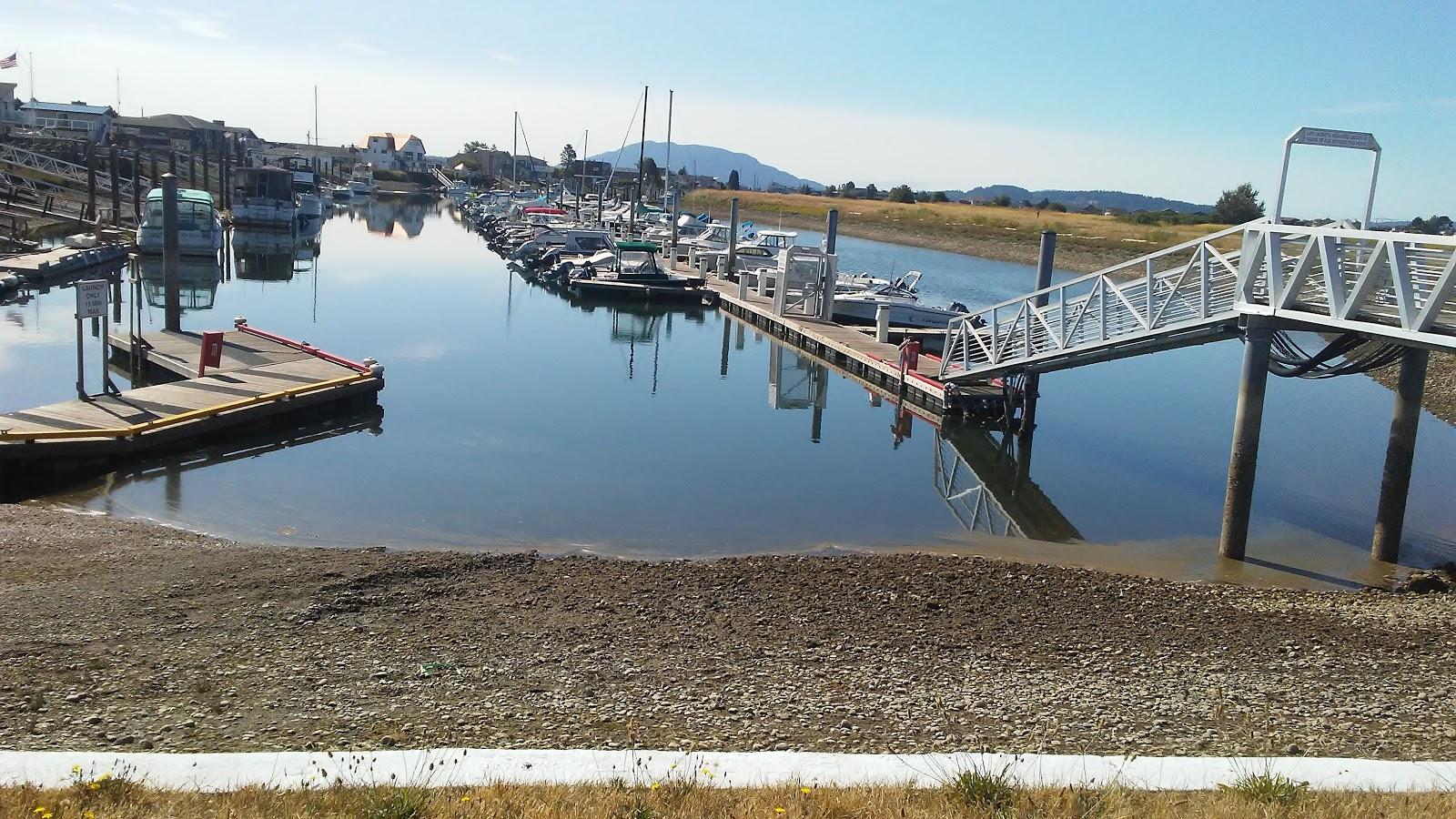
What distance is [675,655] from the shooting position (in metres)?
10.7

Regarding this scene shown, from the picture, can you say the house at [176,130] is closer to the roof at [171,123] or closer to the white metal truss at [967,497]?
the roof at [171,123]

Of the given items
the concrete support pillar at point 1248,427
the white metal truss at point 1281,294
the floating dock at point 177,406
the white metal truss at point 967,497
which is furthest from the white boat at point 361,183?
the concrete support pillar at point 1248,427

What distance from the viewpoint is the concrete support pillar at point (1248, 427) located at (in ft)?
54.4

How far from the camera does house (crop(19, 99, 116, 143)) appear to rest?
128 metres

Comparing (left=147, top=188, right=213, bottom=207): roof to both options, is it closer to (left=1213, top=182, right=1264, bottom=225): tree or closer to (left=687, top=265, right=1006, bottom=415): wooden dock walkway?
(left=687, top=265, right=1006, bottom=415): wooden dock walkway

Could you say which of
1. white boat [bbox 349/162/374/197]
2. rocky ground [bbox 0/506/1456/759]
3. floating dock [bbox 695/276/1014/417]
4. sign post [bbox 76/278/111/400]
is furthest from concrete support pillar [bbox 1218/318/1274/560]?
white boat [bbox 349/162/374/197]

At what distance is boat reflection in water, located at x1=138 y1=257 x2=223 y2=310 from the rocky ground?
2971 centimetres

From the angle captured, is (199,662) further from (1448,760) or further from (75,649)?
(1448,760)

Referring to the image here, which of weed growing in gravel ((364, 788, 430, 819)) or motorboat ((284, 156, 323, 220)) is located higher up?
motorboat ((284, 156, 323, 220))

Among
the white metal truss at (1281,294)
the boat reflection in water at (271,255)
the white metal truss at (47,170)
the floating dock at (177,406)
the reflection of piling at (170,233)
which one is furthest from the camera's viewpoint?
the white metal truss at (47,170)

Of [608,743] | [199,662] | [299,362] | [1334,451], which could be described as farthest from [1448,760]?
[299,362]

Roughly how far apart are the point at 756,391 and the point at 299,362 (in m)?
11.6

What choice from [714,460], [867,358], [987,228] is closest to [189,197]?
[867,358]

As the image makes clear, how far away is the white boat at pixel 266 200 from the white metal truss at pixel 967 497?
56.2 meters
